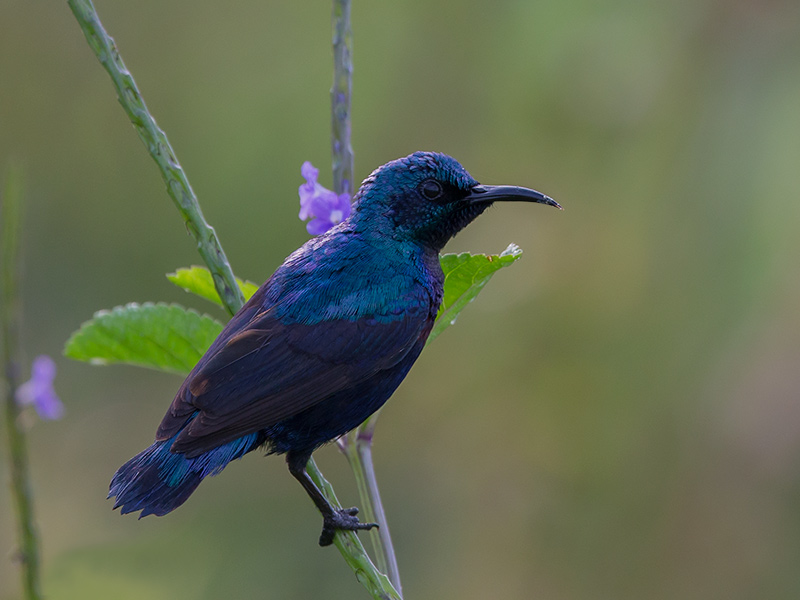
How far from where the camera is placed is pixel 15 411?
2008mm

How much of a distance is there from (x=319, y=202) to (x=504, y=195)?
45 cm

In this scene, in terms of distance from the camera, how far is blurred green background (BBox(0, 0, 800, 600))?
5.08 metres

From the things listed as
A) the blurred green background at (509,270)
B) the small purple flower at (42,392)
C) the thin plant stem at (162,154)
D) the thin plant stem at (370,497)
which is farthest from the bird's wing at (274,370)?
the blurred green background at (509,270)

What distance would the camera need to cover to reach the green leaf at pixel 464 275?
2115 mm

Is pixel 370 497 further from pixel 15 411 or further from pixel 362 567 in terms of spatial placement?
pixel 15 411

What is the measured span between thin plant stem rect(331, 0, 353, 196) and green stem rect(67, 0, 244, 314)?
362 mm

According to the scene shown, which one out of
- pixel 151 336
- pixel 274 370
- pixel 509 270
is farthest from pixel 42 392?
pixel 509 270

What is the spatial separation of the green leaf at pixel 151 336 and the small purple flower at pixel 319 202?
1.18 feet

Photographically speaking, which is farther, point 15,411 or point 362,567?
point 15,411

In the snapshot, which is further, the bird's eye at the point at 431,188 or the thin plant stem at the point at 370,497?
the bird's eye at the point at 431,188

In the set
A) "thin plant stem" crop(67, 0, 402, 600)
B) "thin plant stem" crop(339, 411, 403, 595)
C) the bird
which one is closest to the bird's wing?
the bird

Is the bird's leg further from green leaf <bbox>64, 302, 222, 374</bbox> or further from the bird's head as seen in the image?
the bird's head

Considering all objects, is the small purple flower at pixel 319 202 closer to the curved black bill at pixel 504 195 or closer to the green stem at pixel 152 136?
the curved black bill at pixel 504 195

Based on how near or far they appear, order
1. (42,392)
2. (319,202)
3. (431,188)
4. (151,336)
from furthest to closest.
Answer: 1. (42,392)
2. (431,188)
3. (319,202)
4. (151,336)
